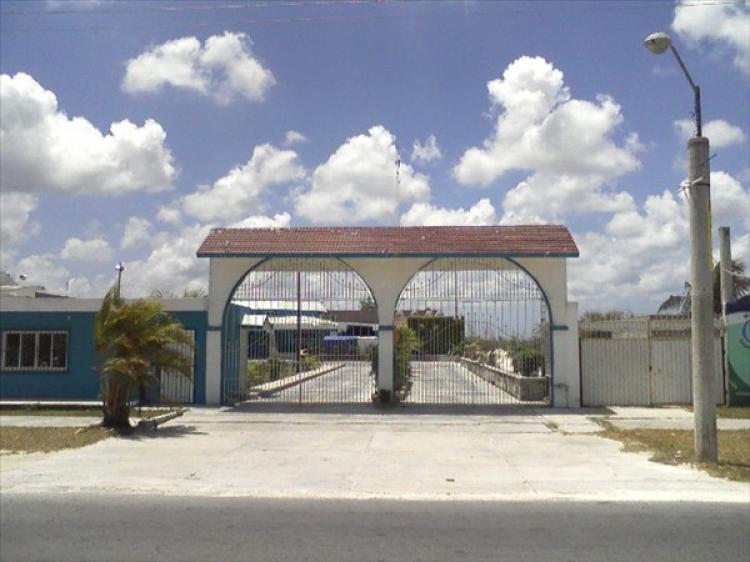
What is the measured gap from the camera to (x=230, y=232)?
21.6 meters

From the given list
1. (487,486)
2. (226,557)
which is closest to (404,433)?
(487,486)

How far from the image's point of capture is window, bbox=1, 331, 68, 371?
872 inches

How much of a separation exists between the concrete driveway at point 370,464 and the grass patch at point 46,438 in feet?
1.66

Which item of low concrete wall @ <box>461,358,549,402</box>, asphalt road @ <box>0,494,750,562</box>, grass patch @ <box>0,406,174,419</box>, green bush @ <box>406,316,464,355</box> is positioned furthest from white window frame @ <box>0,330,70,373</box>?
low concrete wall @ <box>461,358,549,402</box>

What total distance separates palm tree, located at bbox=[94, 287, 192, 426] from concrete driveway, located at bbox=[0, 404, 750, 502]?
1.21 meters

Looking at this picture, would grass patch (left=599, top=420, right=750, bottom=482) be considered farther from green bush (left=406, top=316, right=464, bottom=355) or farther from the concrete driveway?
green bush (left=406, top=316, right=464, bottom=355)

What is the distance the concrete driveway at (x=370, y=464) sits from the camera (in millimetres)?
10078

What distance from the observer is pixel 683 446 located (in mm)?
13531

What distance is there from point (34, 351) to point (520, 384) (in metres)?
14.8

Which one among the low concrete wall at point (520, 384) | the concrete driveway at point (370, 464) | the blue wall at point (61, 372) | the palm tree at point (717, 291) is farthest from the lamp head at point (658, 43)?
the palm tree at point (717, 291)

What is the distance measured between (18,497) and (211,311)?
11614mm

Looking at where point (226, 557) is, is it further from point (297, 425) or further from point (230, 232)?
point (230, 232)

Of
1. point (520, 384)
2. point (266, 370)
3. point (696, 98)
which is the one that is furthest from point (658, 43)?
point (266, 370)

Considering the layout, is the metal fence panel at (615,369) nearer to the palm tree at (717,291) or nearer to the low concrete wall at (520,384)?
the low concrete wall at (520,384)
